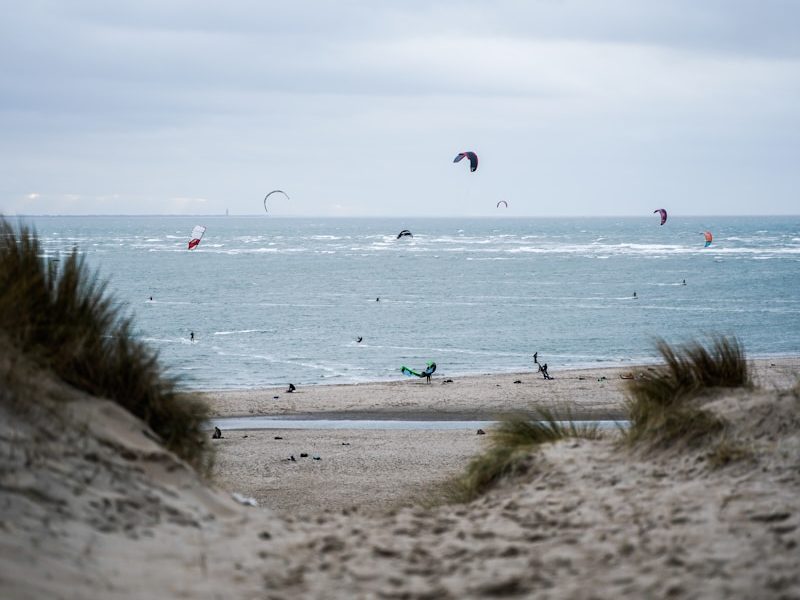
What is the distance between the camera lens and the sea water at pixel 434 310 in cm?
3666

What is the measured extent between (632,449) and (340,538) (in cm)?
265

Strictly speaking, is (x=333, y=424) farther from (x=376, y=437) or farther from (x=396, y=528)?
(x=396, y=528)

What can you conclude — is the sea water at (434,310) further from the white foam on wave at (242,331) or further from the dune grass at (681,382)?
the dune grass at (681,382)

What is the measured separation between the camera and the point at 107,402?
20.1 ft

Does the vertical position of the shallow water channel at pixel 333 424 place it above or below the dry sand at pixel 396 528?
below

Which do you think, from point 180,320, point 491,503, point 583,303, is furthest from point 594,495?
point 583,303

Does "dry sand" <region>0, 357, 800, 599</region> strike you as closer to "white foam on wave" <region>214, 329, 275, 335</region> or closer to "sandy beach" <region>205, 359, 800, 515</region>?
"sandy beach" <region>205, 359, 800, 515</region>

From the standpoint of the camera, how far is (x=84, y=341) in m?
6.23

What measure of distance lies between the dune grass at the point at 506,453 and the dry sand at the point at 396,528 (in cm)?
25

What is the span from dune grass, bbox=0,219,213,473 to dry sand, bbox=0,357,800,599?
0.80ft

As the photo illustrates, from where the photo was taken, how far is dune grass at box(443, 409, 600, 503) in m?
7.25

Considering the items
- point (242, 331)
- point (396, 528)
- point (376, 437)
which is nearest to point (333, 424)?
point (376, 437)

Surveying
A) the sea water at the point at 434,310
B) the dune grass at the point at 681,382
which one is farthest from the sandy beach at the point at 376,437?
the sea water at the point at 434,310

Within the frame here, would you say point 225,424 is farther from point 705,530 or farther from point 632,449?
point 705,530
